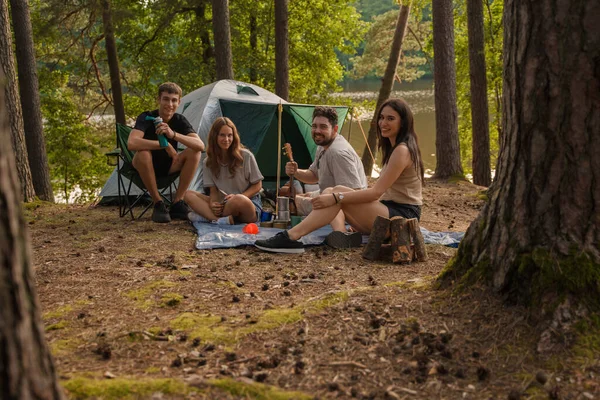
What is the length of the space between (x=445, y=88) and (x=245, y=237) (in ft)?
17.1

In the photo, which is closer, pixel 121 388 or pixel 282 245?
pixel 121 388

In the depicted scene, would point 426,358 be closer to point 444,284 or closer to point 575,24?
point 444,284

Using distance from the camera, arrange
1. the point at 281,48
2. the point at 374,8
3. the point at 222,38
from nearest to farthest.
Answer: the point at 222,38 → the point at 281,48 → the point at 374,8

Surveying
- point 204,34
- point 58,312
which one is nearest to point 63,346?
point 58,312

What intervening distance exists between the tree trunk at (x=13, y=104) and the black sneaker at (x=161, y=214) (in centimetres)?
212

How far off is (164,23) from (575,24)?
42.9ft

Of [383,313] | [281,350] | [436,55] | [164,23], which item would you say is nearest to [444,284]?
[383,313]

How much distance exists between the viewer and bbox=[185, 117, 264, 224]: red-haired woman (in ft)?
18.3

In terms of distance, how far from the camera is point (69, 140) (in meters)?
16.6

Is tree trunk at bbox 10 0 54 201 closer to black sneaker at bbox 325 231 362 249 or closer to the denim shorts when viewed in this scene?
black sneaker at bbox 325 231 362 249

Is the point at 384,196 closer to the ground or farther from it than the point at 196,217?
farther from it

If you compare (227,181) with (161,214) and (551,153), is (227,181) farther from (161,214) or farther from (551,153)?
(551,153)

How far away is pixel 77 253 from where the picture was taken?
4445mm

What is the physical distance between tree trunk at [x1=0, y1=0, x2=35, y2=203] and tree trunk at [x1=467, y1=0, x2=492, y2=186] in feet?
19.8
